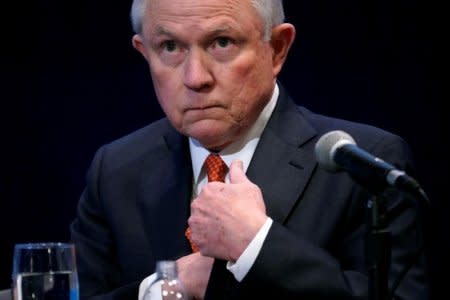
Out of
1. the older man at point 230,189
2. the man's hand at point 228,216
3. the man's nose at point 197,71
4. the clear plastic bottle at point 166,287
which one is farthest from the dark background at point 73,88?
the clear plastic bottle at point 166,287

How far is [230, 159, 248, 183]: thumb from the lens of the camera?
272 cm

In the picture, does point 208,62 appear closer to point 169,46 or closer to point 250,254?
point 169,46

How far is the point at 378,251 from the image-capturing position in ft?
6.65

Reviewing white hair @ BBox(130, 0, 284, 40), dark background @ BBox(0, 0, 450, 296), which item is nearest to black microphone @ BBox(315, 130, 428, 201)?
white hair @ BBox(130, 0, 284, 40)

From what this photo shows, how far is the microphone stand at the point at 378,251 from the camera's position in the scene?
6.62 feet

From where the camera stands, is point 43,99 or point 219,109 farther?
point 43,99

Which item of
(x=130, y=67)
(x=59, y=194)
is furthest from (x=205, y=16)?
(x=59, y=194)

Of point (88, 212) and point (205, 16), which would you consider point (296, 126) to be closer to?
point (205, 16)

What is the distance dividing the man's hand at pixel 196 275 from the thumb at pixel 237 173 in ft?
0.83

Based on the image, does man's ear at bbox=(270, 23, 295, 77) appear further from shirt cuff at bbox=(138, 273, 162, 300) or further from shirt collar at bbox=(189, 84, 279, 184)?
shirt cuff at bbox=(138, 273, 162, 300)

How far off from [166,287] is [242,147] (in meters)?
0.59

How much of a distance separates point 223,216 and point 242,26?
55 centimetres

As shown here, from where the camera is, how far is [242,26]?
2.85 metres

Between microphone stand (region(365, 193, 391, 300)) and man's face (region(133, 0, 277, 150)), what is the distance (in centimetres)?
87
